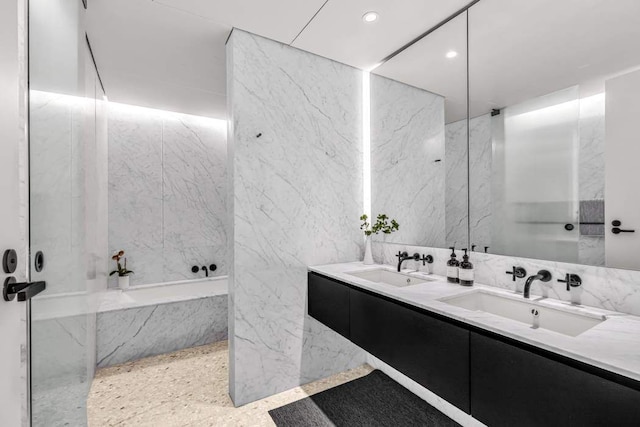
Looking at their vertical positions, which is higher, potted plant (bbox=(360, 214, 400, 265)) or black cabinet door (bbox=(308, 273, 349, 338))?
potted plant (bbox=(360, 214, 400, 265))

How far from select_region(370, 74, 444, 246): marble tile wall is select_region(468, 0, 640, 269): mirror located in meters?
0.26

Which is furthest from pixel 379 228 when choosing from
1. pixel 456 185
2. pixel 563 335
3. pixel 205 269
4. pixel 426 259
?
pixel 205 269

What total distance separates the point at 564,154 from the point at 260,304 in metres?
1.89

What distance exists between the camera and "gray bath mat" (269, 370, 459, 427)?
1790mm

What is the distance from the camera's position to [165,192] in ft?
11.3

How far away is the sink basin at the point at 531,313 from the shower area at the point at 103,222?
167 cm

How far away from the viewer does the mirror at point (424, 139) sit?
1868mm

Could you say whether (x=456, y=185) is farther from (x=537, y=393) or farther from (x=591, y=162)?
(x=537, y=393)

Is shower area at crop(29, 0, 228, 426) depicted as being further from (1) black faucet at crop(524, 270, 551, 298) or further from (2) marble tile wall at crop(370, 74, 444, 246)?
(1) black faucet at crop(524, 270, 551, 298)

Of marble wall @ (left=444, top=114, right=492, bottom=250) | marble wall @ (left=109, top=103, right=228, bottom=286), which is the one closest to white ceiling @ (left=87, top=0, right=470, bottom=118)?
marble wall @ (left=444, top=114, right=492, bottom=250)

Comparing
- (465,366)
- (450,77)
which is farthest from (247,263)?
(450,77)

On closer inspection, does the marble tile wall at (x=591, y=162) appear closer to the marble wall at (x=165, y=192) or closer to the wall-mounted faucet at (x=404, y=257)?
the wall-mounted faucet at (x=404, y=257)

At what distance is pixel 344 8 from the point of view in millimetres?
1741

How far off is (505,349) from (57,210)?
175 centimetres
